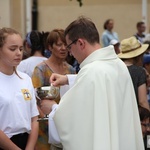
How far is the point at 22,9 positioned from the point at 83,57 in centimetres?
1283

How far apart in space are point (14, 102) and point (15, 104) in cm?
2

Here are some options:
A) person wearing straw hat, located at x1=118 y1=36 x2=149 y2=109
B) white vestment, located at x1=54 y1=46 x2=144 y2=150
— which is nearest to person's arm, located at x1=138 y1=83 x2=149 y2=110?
person wearing straw hat, located at x1=118 y1=36 x2=149 y2=109

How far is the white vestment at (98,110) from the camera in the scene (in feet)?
13.4

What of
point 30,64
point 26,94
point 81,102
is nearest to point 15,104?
point 26,94

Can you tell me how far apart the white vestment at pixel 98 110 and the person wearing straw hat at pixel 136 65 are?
2079 millimetres

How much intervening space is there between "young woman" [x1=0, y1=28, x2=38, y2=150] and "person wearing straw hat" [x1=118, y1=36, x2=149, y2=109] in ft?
5.25

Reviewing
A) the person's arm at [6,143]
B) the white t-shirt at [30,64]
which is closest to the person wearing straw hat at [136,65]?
the white t-shirt at [30,64]

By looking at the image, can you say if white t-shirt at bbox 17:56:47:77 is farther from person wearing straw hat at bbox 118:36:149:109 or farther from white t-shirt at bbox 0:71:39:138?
white t-shirt at bbox 0:71:39:138

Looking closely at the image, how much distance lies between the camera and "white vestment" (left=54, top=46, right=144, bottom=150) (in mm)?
4086

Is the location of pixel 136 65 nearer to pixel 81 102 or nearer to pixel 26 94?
pixel 26 94

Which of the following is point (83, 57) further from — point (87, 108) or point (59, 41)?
point (59, 41)

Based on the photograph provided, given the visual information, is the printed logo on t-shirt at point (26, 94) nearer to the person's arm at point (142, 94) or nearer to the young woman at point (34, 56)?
the person's arm at point (142, 94)

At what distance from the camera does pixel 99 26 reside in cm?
1872

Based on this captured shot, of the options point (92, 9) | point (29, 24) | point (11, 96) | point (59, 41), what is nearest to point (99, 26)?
point (92, 9)
